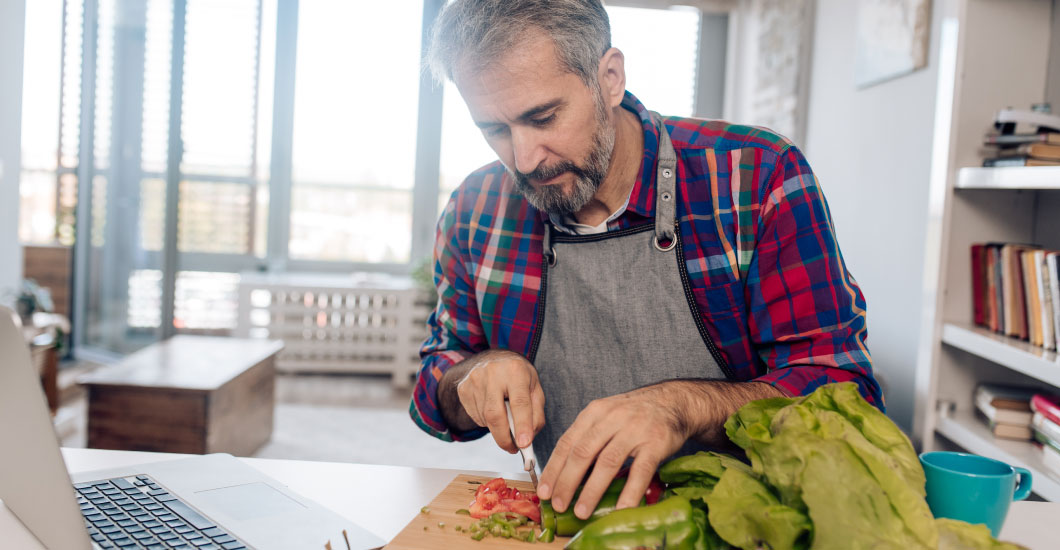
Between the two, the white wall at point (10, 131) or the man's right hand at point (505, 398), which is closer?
the man's right hand at point (505, 398)

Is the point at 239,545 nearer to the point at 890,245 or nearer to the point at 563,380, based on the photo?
the point at 563,380

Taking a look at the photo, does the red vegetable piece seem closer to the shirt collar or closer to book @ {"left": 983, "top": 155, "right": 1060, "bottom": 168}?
the shirt collar

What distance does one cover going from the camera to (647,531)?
0.72m

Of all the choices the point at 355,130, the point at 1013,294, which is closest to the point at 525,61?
the point at 1013,294

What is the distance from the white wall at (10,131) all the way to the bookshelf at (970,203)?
14.0ft

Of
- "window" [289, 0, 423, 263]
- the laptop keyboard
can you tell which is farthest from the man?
"window" [289, 0, 423, 263]

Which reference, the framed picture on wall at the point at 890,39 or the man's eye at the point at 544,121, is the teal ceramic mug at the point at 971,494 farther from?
the framed picture on wall at the point at 890,39

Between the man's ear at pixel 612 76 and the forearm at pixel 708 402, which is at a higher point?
the man's ear at pixel 612 76

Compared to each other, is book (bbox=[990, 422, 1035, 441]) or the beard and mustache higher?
the beard and mustache

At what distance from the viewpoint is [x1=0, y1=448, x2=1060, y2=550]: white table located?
914mm

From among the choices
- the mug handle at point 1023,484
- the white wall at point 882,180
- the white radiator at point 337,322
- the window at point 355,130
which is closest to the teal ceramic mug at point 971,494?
the mug handle at point 1023,484

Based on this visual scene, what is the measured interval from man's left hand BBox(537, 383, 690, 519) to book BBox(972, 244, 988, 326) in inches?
54.9

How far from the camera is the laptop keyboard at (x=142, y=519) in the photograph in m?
0.81

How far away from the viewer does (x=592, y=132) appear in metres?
1.15
